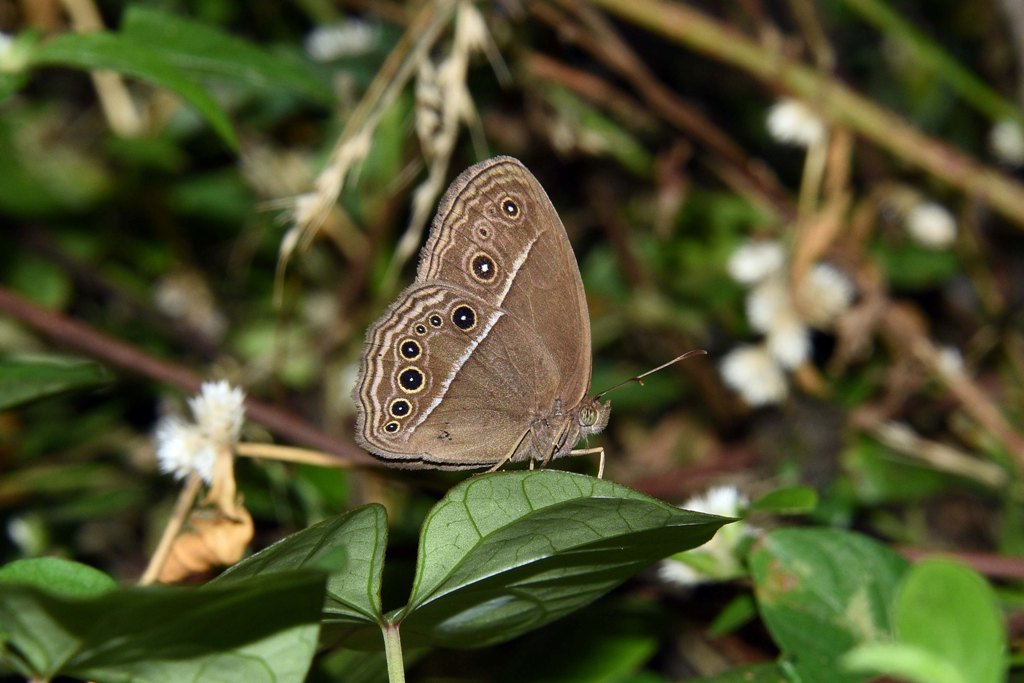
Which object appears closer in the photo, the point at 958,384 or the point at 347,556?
the point at 347,556

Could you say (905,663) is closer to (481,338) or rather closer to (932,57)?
(481,338)

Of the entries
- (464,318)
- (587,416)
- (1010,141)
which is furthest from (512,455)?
(1010,141)

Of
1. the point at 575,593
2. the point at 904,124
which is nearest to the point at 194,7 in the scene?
the point at 904,124

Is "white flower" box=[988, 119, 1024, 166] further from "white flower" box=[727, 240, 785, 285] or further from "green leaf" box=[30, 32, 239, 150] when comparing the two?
"green leaf" box=[30, 32, 239, 150]

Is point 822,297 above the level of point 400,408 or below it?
above

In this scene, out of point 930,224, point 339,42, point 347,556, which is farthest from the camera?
point 339,42

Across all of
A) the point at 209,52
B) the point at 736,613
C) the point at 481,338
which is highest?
the point at 209,52

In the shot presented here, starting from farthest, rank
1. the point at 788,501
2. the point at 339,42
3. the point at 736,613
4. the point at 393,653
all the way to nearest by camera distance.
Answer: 1. the point at 339,42
2. the point at 736,613
3. the point at 788,501
4. the point at 393,653
